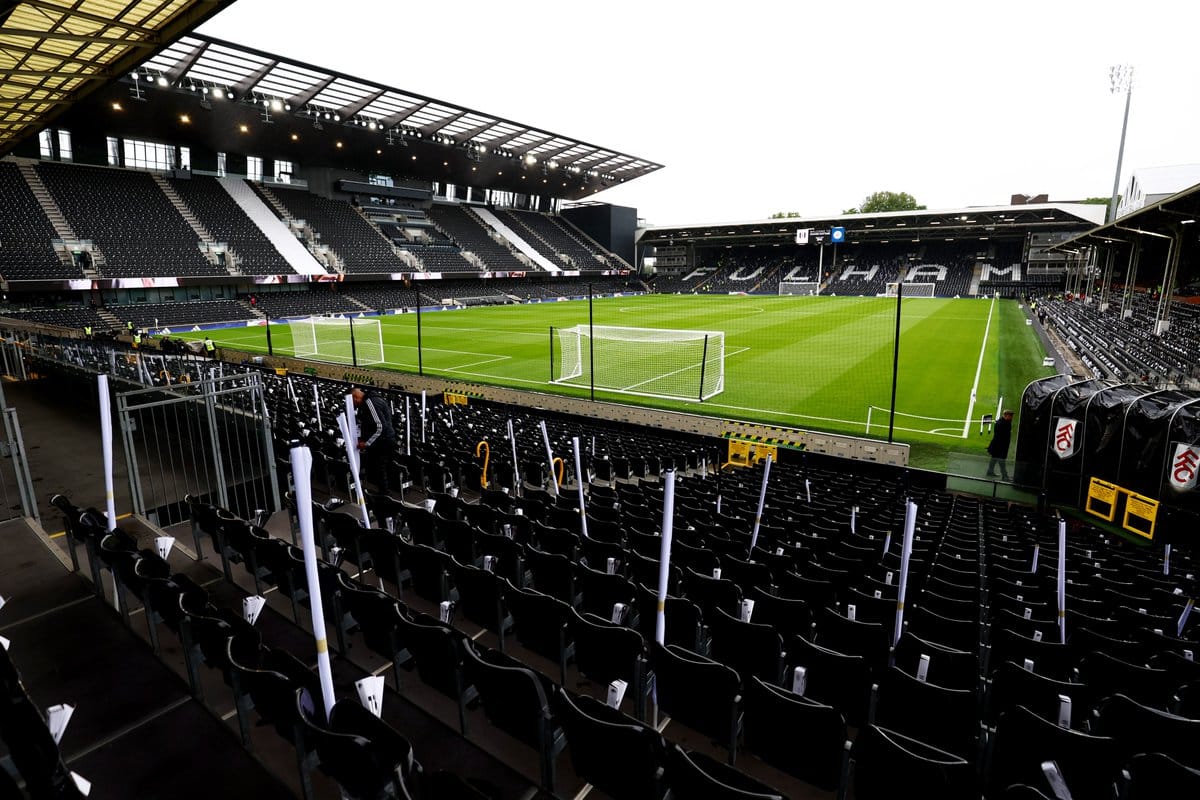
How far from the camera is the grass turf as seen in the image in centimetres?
1827

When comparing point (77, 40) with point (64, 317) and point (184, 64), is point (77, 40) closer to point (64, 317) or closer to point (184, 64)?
point (184, 64)

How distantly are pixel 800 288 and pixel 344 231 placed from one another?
167 feet

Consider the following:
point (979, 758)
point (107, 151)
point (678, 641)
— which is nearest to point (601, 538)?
point (678, 641)

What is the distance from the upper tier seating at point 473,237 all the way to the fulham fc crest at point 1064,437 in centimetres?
6071

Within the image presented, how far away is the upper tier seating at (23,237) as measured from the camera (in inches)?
1433

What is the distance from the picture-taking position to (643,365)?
83.4 ft

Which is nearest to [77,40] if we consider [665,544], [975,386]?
[665,544]

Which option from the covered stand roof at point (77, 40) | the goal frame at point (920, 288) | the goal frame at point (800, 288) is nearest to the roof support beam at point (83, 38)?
the covered stand roof at point (77, 40)

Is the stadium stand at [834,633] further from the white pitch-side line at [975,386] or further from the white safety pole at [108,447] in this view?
the white pitch-side line at [975,386]

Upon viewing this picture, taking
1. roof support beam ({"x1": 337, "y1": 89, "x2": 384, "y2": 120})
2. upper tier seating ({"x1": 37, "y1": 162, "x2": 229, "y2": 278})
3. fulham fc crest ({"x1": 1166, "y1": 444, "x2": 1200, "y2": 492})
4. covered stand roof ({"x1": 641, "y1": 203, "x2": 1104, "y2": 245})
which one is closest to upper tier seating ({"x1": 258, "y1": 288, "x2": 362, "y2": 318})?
upper tier seating ({"x1": 37, "y1": 162, "x2": 229, "y2": 278})

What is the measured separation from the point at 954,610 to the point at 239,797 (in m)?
5.50

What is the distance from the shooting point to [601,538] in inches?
288

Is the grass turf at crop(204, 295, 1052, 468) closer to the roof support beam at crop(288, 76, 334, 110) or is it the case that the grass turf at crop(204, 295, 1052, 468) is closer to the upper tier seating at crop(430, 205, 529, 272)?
the roof support beam at crop(288, 76, 334, 110)

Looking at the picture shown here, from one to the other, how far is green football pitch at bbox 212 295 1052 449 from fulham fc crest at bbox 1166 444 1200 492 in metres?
6.05
